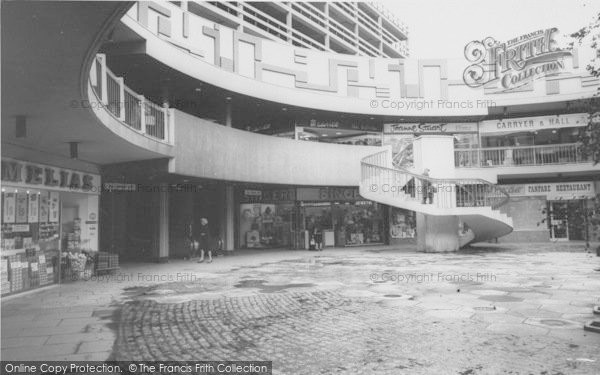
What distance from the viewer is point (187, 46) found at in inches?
663

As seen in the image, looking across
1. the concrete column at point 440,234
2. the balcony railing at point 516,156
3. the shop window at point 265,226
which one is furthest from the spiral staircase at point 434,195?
the shop window at point 265,226

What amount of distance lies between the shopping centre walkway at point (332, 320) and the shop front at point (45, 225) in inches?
22.8

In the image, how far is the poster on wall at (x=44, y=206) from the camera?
11.2 metres

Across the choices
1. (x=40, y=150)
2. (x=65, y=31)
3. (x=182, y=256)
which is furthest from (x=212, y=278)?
(x=65, y=31)

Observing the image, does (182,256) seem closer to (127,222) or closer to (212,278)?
(127,222)

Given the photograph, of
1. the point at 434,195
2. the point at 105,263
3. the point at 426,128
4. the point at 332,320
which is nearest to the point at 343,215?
the point at 426,128

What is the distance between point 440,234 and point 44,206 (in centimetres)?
1503

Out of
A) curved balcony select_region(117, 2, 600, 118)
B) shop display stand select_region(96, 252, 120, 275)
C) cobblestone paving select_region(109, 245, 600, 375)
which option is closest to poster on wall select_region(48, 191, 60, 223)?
shop display stand select_region(96, 252, 120, 275)

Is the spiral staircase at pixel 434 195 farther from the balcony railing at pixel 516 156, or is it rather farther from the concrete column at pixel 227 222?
the concrete column at pixel 227 222

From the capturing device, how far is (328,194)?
2423 cm

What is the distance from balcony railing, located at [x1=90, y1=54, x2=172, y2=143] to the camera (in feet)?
28.3

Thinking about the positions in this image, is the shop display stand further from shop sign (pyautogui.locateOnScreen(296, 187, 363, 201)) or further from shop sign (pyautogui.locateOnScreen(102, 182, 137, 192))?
shop sign (pyautogui.locateOnScreen(296, 187, 363, 201))

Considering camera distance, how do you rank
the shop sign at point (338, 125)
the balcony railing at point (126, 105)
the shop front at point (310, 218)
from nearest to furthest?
the balcony railing at point (126, 105)
the shop sign at point (338, 125)
the shop front at point (310, 218)

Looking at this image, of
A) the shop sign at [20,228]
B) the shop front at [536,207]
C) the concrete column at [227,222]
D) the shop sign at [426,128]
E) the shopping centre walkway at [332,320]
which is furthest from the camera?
the shop sign at [426,128]
